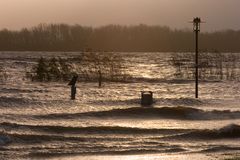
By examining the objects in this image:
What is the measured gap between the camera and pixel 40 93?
1065 inches

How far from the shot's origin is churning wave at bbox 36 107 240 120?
63.9 ft

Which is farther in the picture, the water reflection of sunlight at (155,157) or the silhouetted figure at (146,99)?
the silhouetted figure at (146,99)

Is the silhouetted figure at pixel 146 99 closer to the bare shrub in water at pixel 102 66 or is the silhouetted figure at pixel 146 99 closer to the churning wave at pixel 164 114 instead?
the churning wave at pixel 164 114

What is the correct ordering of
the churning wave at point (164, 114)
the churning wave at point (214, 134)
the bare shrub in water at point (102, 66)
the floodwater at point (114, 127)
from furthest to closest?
1. the bare shrub in water at point (102, 66)
2. the churning wave at point (164, 114)
3. the churning wave at point (214, 134)
4. the floodwater at point (114, 127)

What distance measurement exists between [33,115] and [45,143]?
16.3 ft

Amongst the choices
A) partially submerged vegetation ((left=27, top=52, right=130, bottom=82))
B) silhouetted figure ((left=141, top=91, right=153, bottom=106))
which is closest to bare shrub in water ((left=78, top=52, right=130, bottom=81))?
partially submerged vegetation ((left=27, top=52, right=130, bottom=82))

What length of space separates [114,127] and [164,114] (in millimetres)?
4246

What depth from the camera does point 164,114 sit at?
2039 centimetres

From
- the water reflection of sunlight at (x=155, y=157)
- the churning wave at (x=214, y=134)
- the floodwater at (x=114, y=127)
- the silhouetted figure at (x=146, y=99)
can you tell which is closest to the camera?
the water reflection of sunlight at (x=155, y=157)

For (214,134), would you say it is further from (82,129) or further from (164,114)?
(164,114)

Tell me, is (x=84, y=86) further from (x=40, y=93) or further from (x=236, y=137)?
(x=236, y=137)

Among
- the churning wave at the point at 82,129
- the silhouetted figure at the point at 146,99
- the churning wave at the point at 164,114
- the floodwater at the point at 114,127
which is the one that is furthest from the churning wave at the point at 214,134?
the silhouetted figure at the point at 146,99

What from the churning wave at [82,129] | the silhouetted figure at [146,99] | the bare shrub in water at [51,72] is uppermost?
the bare shrub in water at [51,72]

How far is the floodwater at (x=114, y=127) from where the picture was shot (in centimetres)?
1262
